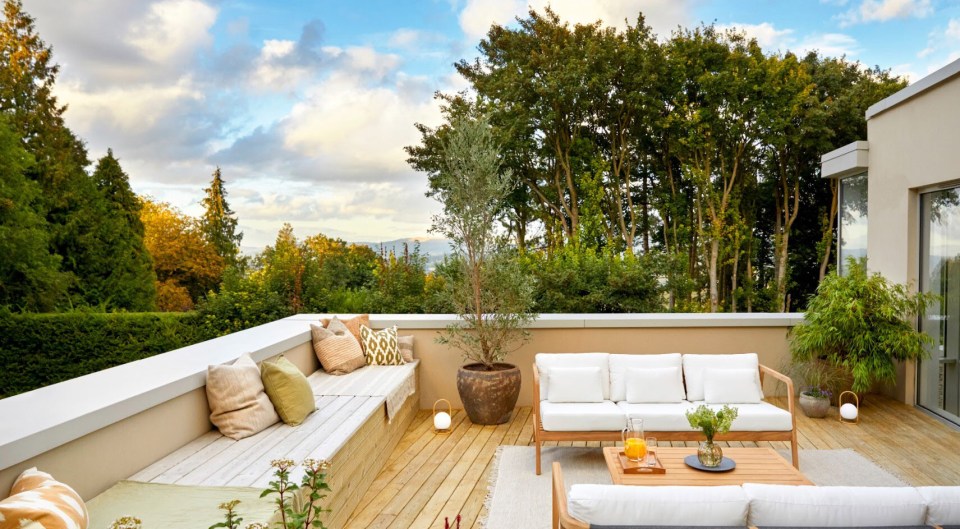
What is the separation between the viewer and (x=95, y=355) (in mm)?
9688

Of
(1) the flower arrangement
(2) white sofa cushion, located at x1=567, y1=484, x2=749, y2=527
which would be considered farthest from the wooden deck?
(2) white sofa cushion, located at x1=567, y1=484, x2=749, y2=527

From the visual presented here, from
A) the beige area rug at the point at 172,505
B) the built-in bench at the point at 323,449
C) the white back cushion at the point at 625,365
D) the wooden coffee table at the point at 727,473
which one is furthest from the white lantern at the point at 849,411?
the beige area rug at the point at 172,505

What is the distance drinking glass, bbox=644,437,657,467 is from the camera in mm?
3637

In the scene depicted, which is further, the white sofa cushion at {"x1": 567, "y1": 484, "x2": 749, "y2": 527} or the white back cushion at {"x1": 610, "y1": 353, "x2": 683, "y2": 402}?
the white back cushion at {"x1": 610, "y1": 353, "x2": 683, "y2": 402}

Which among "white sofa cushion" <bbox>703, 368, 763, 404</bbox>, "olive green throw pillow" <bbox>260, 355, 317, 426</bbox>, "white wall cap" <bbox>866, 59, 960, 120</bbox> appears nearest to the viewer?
"olive green throw pillow" <bbox>260, 355, 317, 426</bbox>

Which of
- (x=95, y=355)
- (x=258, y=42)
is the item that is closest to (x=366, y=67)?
(x=258, y=42)

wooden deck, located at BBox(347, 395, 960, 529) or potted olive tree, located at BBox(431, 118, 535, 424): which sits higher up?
potted olive tree, located at BBox(431, 118, 535, 424)

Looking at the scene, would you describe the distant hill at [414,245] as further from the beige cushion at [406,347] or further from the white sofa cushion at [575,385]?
the white sofa cushion at [575,385]

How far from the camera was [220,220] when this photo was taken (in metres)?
26.9

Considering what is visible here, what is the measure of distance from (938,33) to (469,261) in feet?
40.0

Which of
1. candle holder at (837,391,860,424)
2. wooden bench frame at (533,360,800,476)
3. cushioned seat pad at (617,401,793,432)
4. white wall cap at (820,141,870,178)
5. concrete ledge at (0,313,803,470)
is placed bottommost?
candle holder at (837,391,860,424)

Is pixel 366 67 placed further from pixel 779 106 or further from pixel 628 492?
pixel 628 492

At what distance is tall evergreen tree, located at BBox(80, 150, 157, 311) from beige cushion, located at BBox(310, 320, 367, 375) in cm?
1154

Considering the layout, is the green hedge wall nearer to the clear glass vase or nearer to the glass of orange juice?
the glass of orange juice
